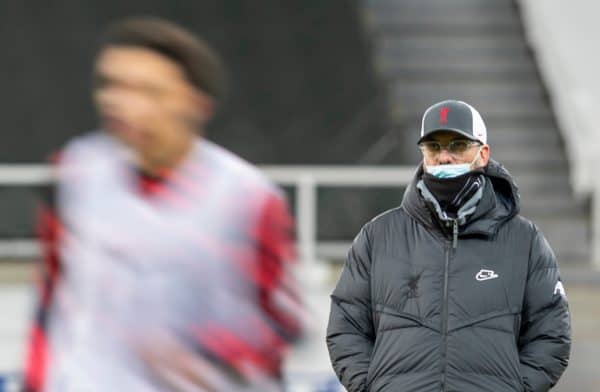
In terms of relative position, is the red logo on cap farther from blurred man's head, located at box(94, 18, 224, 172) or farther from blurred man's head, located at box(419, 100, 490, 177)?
blurred man's head, located at box(94, 18, 224, 172)

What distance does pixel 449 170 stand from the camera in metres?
4.44

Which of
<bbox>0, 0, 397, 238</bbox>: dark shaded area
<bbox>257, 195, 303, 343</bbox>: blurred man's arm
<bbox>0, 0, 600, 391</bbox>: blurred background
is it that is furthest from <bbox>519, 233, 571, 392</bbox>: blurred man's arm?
<bbox>0, 0, 397, 238</bbox>: dark shaded area

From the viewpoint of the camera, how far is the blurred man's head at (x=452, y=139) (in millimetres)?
4457

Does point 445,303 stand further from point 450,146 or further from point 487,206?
point 450,146

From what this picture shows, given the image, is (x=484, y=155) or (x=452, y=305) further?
(x=484, y=155)

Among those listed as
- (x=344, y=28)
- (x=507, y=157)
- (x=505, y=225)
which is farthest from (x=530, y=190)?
(x=505, y=225)

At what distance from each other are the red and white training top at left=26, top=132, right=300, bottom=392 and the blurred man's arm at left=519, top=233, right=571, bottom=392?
4.83 feet

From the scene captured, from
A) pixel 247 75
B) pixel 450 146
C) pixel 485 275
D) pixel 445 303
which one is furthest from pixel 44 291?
pixel 247 75

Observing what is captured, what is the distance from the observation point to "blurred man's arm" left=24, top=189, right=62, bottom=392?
121 inches

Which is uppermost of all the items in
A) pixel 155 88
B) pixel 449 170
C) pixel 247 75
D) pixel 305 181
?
pixel 247 75

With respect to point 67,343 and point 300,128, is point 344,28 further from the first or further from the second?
point 67,343

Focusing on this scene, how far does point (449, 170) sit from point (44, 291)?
64.0 inches

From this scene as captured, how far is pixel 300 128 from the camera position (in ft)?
40.3

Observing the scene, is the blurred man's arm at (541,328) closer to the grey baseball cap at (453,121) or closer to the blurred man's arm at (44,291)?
the grey baseball cap at (453,121)
